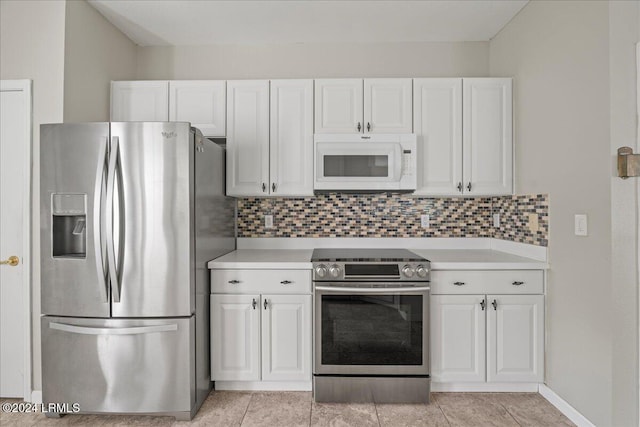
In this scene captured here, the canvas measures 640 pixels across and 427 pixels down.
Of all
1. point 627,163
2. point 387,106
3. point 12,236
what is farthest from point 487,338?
point 12,236

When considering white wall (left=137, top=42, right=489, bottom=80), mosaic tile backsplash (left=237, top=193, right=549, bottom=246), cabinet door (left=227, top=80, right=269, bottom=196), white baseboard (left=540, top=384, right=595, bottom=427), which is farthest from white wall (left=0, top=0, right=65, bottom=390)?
white baseboard (left=540, top=384, right=595, bottom=427)

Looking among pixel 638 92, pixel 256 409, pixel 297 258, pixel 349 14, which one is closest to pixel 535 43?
pixel 638 92

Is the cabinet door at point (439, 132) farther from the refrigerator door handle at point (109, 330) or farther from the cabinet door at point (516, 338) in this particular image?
the refrigerator door handle at point (109, 330)

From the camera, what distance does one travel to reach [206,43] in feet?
10.2

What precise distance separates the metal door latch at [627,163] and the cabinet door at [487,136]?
0.97m

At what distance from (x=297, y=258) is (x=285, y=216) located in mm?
634

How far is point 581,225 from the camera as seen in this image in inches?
80.7

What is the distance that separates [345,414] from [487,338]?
107 centimetres

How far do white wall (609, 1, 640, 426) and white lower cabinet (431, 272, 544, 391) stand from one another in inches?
23.0

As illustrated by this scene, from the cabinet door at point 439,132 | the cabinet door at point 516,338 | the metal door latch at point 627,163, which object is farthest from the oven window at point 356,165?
the metal door latch at point 627,163

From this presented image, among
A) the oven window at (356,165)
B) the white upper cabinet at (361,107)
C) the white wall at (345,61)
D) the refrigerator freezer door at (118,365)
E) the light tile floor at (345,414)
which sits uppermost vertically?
the white wall at (345,61)

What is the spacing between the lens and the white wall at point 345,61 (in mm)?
3098

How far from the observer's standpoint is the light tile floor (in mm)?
2162

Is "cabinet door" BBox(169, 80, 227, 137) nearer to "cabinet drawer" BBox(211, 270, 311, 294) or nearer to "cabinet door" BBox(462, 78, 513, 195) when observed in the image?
"cabinet drawer" BBox(211, 270, 311, 294)
